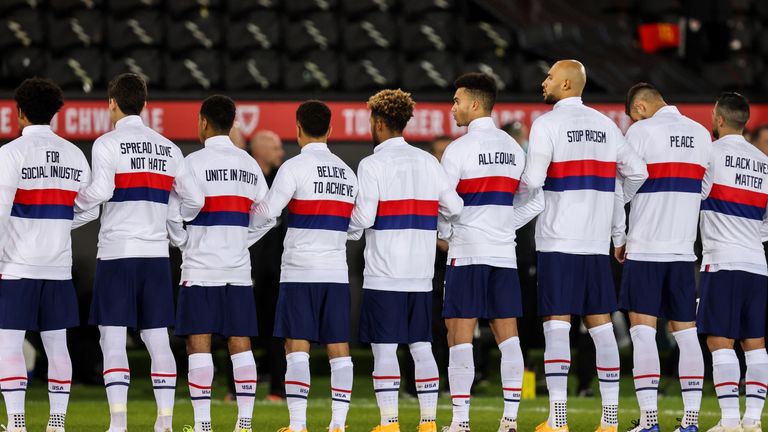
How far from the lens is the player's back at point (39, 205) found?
8.47 m

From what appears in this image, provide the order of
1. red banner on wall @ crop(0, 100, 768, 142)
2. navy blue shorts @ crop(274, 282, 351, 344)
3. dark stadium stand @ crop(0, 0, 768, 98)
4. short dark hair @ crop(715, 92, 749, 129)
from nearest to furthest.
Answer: navy blue shorts @ crop(274, 282, 351, 344), short dark hair @ crop(715, 92, 749, 129), red banner on wall @ crop(0, 100, 768, 142), dark stadium stand @ crop(0, 0, 768, 98)

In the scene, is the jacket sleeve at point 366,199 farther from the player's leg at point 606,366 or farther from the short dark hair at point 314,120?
the player's leg at point 606,366

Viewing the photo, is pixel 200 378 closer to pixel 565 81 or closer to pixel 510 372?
pixel 510 372

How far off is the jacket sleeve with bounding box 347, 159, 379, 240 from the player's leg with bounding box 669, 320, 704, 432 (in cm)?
216

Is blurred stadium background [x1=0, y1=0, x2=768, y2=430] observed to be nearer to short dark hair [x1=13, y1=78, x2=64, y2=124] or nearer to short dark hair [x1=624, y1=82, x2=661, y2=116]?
short dark hair [x1=624, y1=82, x2=661, y2=116]

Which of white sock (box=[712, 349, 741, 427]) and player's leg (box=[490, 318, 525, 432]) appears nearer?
player's leg (box=[490, 318, 525, 432])

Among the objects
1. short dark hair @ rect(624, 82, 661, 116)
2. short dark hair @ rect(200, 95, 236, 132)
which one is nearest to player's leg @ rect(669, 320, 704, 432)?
short dark hair @ rect(624, 82, 661, 116)

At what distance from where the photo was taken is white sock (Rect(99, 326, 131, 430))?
858 cm

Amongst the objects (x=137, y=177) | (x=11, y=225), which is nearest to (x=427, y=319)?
(x=137, y=177)

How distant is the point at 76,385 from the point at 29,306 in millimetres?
5046

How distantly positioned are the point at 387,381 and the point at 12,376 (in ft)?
7.65

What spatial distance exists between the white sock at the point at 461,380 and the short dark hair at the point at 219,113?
209 cm

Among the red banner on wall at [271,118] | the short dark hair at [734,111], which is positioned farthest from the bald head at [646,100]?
the red banner on wall at [271,118]

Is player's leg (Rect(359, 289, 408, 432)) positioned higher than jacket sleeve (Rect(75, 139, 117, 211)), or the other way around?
jacket sleeve (Rect(75, 139, 117, 211))
